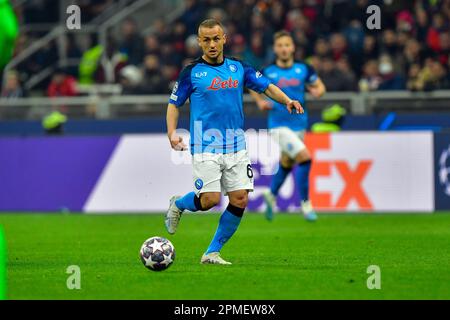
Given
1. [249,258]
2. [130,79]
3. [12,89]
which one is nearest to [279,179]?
[249,258]

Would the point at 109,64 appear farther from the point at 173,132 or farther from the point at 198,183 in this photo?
the point at 173,132

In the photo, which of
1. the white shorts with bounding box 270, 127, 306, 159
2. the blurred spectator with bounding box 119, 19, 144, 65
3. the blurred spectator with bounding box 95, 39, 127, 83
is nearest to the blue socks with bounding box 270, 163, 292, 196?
the white shorts with bounding box 270, 127, 306, 159

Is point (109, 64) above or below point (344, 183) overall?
above

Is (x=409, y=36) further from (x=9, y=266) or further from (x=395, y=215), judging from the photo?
(x=9, y=266)

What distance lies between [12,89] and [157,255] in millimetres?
14747

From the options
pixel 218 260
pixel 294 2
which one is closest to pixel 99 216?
pixel 294 2

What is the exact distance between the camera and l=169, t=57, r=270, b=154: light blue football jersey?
36.0 feet

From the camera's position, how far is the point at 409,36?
22422mm

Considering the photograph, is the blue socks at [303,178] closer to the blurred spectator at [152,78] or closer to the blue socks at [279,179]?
the blue socks at [279,179]

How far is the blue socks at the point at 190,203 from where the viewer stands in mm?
11117

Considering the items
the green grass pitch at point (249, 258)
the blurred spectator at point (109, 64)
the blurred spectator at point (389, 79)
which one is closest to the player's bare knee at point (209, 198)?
the green grass pitch at point (249, 258)

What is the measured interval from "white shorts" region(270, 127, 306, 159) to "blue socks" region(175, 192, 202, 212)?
19.3 feet

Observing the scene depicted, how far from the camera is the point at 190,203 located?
11.2 meters
